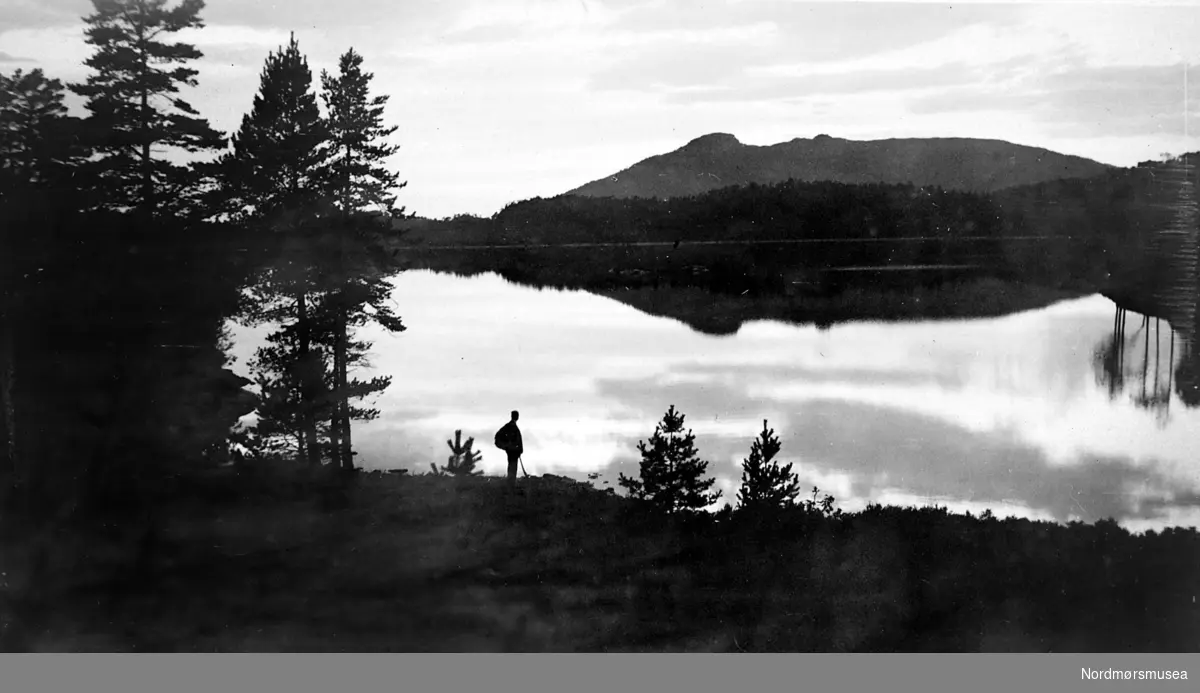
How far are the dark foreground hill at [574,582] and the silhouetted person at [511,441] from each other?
1.80 feet

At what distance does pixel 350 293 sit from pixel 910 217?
9.38 metres

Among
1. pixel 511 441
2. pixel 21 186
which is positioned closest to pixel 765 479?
pixel 511 441

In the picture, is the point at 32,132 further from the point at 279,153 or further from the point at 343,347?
the point at 343,347

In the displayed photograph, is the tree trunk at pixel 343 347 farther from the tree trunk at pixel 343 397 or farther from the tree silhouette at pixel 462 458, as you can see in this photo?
the tree silhouette at pixel 462 458

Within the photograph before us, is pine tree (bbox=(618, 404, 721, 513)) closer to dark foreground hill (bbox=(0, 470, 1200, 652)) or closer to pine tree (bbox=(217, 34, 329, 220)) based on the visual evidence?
dark foreground hill (bbox=(0, 470, 1200, 652))

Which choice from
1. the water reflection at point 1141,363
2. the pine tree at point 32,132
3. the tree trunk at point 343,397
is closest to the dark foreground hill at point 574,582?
the tree trunk at point 343,397

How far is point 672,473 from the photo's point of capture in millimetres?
11039

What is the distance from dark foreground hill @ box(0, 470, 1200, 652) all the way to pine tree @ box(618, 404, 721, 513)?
30.5 inches

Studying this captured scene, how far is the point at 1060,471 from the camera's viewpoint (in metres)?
10.7

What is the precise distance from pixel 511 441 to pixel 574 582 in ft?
8.48

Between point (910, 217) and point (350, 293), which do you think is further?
point (350, 293)

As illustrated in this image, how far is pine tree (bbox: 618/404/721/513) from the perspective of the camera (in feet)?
34.7

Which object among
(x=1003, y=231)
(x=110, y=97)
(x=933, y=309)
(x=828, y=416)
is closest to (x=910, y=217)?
(x=1003, y=231)

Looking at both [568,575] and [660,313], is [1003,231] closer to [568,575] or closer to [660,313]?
[660,313]
